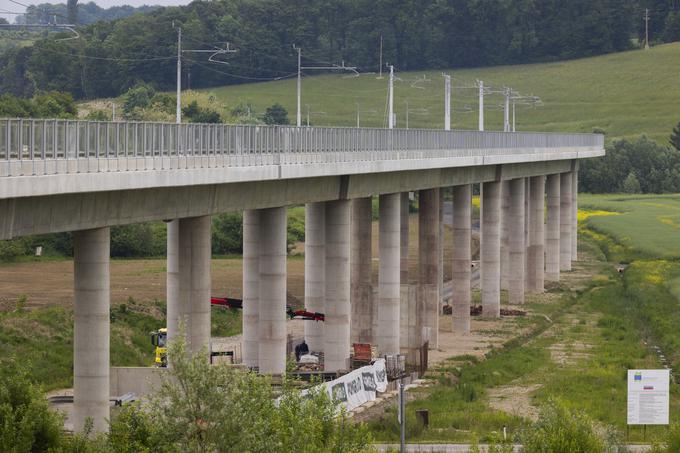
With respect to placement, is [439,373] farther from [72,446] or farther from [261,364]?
[72,446]

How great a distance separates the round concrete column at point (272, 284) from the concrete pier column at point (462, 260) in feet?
90.5

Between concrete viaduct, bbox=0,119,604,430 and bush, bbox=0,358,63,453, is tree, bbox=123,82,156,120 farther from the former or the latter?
bush, bbox=0,358,63,453

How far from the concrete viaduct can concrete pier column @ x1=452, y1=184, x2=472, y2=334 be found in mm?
87

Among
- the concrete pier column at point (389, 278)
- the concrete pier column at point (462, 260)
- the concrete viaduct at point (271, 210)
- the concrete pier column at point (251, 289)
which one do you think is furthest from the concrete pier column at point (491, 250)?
the concrete pier column at point (251, 289)

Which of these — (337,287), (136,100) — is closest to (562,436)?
(337,287)

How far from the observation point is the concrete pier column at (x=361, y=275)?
281 ft

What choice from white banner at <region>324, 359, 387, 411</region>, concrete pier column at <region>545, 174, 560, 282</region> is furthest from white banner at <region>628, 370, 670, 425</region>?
concrete pier column at <region>545, 174, 560, 282</region>

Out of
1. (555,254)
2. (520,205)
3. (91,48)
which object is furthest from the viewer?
(91,48)

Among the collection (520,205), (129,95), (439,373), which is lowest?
(439,373)

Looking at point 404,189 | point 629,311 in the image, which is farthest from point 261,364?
point 629,311

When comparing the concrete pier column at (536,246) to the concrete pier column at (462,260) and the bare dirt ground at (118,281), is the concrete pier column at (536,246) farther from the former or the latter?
the concrete pier column at (462,260)

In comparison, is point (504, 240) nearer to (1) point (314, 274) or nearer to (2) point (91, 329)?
(1) point (314, 274)

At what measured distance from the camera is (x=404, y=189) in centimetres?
8250

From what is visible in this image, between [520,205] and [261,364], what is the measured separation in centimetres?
5009
